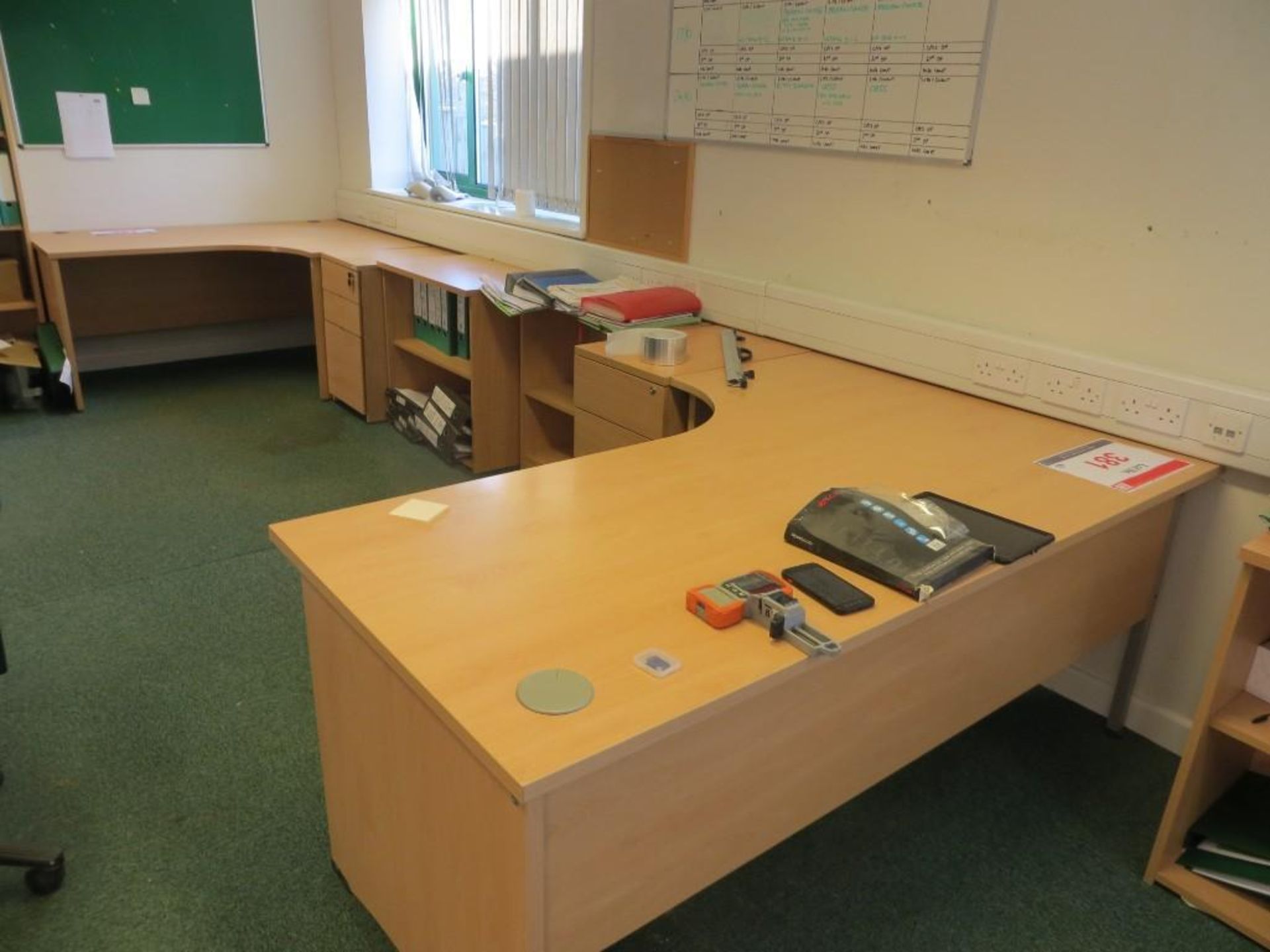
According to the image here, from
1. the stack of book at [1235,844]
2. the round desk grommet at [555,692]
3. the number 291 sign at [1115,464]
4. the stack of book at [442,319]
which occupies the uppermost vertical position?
the number 291 sign at [1115,464]

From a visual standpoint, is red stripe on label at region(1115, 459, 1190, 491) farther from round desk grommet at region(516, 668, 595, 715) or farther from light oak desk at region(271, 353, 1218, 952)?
round desk grommet at region(516, 668, 595, 715)

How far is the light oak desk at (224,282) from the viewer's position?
13.6 feet

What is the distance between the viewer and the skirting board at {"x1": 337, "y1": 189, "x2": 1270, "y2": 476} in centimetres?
197

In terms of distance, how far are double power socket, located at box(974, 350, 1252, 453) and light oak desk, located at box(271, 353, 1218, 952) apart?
0.10m

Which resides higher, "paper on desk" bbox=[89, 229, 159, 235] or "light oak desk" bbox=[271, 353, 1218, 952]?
"paper on desk" bbox=[89, 229, 159, 235]

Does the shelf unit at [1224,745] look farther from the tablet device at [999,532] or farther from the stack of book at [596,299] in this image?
the stack of book at [596,299]

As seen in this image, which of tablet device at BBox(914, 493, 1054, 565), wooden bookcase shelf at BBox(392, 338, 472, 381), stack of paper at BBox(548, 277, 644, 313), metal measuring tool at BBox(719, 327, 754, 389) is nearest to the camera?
tablet device at BBox(914, 493, 1054, 565)

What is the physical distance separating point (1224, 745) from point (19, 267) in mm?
4916

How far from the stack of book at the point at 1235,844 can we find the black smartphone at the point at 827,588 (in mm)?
1083

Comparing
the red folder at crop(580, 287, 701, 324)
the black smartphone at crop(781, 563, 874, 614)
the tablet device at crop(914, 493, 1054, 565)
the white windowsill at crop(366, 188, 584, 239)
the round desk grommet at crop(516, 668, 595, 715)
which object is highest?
the white windowsill at crop(366, 188, 584, 239)

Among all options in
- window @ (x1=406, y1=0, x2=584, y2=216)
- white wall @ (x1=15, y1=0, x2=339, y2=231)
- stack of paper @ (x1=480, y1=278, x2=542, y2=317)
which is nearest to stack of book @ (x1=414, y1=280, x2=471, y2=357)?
stack of paper @ (x1=480, y1=278, x2=542, y2=317)

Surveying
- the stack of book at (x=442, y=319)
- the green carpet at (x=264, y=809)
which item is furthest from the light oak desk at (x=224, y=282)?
the green carpet at (x=264, y=809)

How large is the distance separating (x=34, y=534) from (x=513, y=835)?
2692 mm

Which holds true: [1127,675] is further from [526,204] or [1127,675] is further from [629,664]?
[526,204]
